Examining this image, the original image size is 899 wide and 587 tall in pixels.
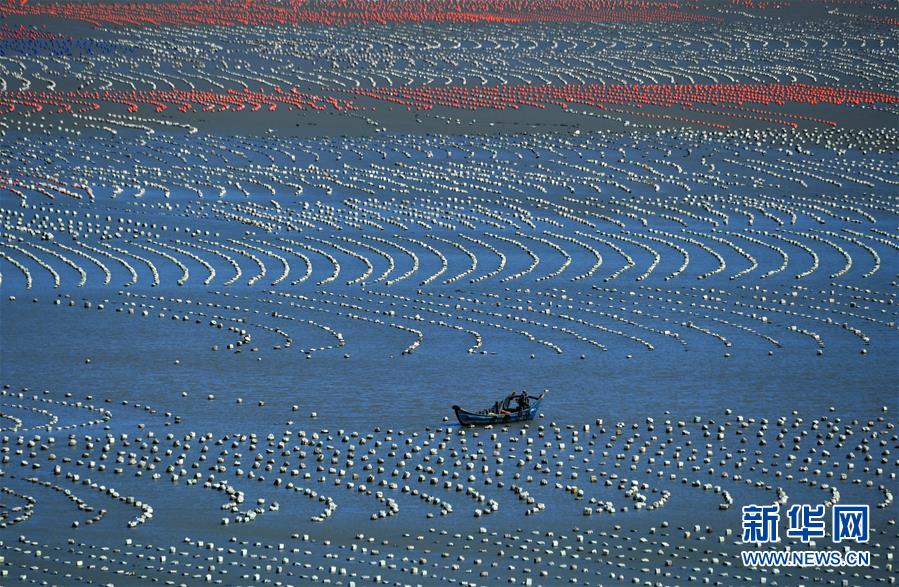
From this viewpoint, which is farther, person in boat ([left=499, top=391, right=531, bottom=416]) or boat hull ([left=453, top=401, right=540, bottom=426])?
person in boat ([left=499, top=391, right=531, bottom=416])

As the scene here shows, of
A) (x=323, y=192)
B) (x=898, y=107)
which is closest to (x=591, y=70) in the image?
(x=898, y=107)

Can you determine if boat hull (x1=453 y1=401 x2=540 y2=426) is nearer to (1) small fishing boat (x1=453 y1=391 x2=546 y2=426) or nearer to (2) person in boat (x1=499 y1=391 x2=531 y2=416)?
(1) small fishing boat (x1=453 y1=391 x2=546 y2=426)

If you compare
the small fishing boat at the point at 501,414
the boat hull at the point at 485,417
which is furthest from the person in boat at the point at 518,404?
the boat hull at the point at 485,417

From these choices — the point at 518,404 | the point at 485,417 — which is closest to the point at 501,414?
the point at 485,417

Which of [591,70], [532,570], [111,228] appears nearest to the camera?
[532,570]

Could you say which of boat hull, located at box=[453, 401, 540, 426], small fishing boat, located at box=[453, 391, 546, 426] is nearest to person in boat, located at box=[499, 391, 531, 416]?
small fishing boat, located at box=[453, 391, 546, 426]

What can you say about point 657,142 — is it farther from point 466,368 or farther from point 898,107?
point 466,368

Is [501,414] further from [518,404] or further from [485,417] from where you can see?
[518,404]

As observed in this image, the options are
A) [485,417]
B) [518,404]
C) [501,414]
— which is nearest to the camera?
[485,417]
